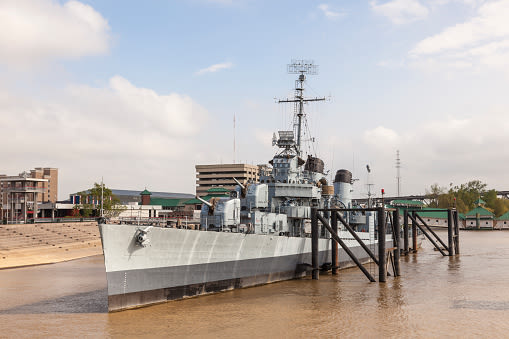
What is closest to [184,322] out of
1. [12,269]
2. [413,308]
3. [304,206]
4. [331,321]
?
[331,321]

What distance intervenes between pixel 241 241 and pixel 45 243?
27.2 meters

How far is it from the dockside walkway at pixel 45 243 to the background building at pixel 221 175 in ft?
230

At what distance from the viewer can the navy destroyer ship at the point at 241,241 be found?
1786 cm

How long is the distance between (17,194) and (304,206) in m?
47.4

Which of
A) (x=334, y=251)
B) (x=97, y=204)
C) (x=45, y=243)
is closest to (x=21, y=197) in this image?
(x=97, y=204)

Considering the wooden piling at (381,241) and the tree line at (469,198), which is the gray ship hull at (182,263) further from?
the tree line at (469,198)

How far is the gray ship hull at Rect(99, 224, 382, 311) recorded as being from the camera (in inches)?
690

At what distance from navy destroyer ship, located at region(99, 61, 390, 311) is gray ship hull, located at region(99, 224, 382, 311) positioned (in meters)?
0.04

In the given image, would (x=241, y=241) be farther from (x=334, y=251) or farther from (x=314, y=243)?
(x=334, y=251)

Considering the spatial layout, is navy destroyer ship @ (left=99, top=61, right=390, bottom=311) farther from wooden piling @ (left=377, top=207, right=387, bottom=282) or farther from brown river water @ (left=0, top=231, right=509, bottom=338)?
wooden piling @ (left=377, top=207, right=387, bottom=282)

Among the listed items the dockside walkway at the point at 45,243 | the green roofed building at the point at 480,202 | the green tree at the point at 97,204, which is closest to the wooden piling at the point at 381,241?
the dockside walkway at the point at 45,243

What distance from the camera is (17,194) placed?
62.7 meters

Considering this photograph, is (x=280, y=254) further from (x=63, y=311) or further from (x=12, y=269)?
(x=12, y=269)

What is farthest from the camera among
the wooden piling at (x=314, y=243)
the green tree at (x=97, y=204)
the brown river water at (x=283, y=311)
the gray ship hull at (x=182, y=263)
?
the green tree at (x=97, y=204)
